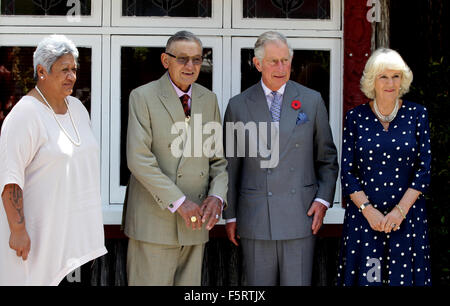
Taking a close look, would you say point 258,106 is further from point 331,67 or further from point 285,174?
point 331,67

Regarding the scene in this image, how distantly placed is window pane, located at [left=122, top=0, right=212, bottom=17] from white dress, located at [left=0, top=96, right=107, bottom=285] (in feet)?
4.53

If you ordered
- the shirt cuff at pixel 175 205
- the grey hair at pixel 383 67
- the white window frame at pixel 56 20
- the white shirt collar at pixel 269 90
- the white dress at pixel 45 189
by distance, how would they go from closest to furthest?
the white dress at pixel 45 189 < the shirt cuff at pixel 175 205 < the grey hair at pixel 383 67 < the white shirt collar at pixel 269 90 < the white window frame at pixel 56 20

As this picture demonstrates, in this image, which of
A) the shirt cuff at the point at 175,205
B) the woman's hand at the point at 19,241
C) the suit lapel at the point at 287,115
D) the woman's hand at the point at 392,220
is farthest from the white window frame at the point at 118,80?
the woman's hand at the point at 392,220

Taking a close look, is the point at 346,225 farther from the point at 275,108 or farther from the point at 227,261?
the point at 227,261

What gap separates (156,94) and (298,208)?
1039 mm

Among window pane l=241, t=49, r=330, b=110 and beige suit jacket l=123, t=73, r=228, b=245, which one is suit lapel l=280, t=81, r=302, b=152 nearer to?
beige suit jacket l=123, t=73, r=228, b=245

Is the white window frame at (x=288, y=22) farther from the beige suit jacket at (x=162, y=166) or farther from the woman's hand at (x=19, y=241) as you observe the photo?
the woman's hand at (x=19, y=241)

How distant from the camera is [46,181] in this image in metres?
2.94

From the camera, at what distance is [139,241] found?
3.47 m

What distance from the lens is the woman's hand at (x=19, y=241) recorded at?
2.88 metres

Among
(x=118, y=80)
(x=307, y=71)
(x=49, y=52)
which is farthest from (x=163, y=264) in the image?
(x=307, y=71)

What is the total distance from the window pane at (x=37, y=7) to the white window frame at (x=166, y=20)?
0.29m

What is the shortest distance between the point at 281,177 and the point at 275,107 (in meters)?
0.42
